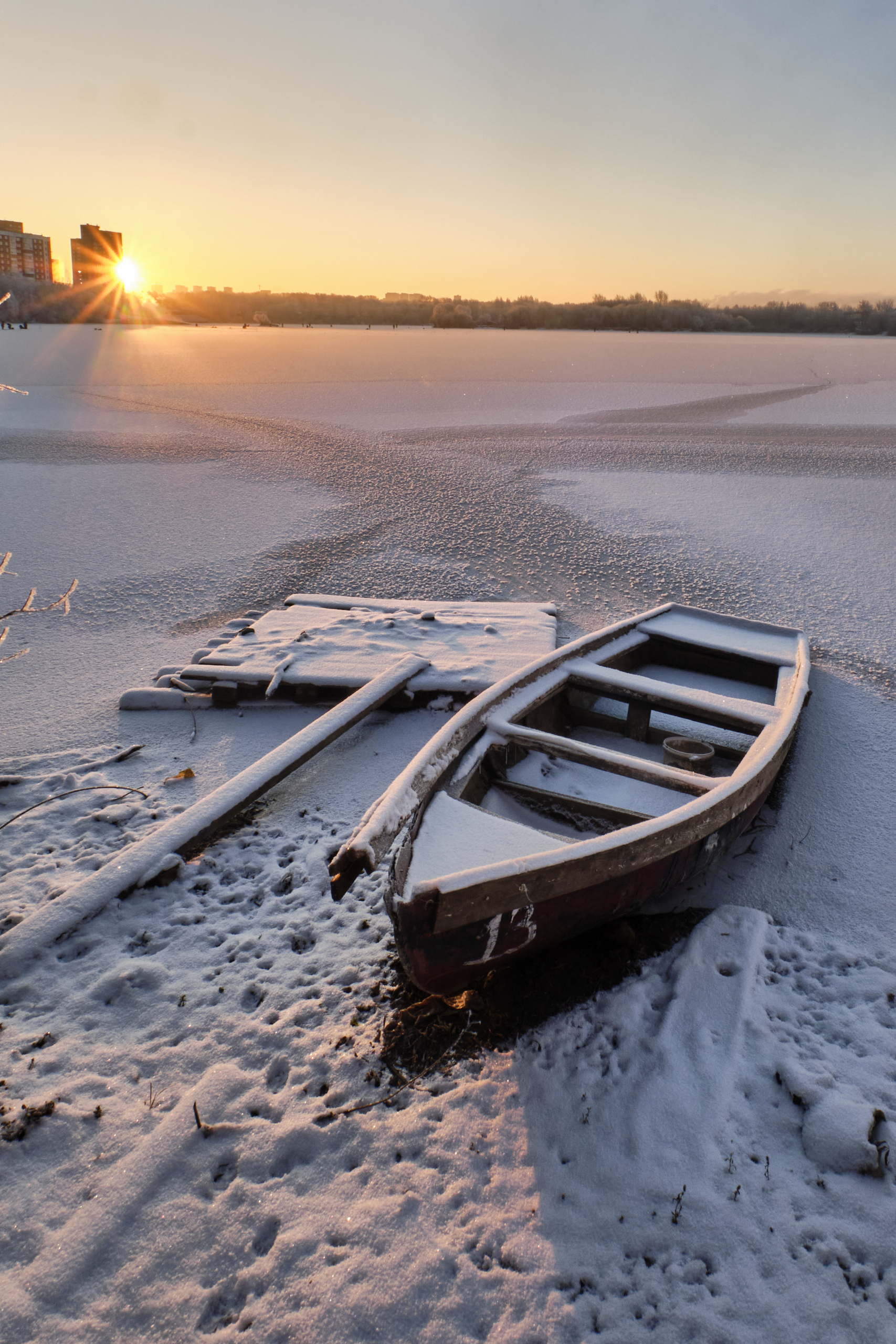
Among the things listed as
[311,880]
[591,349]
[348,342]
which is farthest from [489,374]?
[311,880]

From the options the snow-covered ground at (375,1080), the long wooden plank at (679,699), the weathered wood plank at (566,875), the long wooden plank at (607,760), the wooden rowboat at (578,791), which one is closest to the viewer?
the snow-covered ground at (375,1080)

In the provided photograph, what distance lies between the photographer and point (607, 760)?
354cm

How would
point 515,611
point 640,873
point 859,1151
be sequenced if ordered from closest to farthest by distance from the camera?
1. point 859,1151
2. point 640,873
3. point 515,611

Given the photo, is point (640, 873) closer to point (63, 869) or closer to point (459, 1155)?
point (459, 1155)

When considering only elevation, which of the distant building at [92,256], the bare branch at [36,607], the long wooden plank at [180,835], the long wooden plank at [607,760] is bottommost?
the long wooden plank at [180,835]

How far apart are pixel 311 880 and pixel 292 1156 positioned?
1.29m

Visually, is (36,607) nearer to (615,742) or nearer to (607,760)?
(615,742)

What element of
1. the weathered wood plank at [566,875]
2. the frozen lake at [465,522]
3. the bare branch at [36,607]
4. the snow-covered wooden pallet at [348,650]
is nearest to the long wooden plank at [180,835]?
the snow-covered wooden pallet at [348,650]

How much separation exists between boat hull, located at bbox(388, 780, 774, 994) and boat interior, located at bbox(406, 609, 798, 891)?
15cm

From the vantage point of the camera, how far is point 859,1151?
2281 mm

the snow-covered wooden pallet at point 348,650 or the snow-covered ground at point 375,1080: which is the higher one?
the snow-covered wooden pallet at point 348,650

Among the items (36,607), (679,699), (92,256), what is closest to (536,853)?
(679,699)

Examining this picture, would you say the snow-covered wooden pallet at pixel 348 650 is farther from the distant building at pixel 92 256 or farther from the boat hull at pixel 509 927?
the distant building at pixel 92 256

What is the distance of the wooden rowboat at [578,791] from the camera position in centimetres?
249
